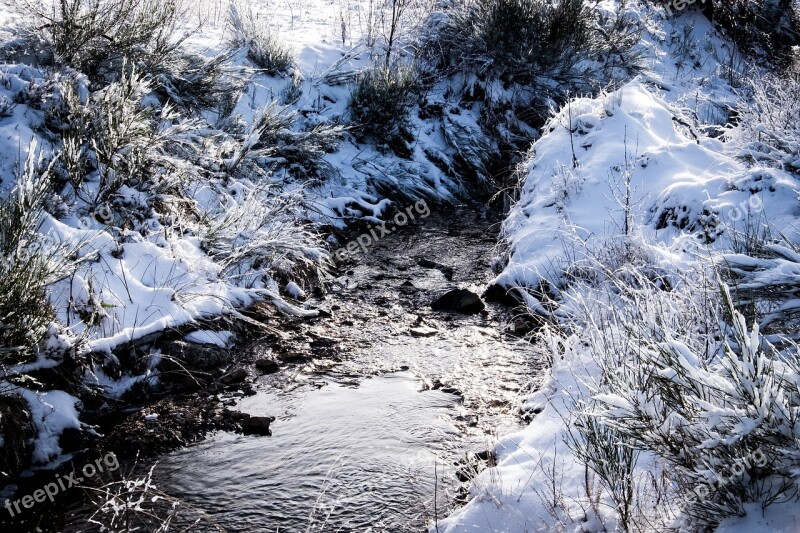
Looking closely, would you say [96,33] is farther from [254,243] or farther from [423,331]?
[423,331]

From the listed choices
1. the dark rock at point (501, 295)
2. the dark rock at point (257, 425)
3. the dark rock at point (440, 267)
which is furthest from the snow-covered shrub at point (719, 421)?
the dark rock at point (440, 267)

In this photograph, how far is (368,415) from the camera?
401 centimetres

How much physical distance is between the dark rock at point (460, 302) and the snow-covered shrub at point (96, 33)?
381cm

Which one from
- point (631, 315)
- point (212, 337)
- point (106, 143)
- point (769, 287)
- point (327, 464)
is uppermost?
point (106, 143)

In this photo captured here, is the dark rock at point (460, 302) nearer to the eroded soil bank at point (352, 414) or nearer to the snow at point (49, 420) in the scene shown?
the eroded soil bank at point (352, 414)

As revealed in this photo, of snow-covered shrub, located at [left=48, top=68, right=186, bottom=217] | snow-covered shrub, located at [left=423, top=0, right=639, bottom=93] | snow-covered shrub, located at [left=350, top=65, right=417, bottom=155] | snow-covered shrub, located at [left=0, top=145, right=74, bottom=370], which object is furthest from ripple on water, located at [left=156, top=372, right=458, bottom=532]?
snow-covered shrub, located at [left=423, top=0, right=639, bottom=93]

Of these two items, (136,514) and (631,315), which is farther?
(631,315)

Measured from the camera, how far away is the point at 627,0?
1202 centimetres

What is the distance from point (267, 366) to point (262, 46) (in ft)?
19.6

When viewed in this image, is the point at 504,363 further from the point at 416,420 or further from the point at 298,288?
the point at 298,288

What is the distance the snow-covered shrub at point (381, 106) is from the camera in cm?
897

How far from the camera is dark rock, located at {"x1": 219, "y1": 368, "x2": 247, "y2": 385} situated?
4461 millimetres

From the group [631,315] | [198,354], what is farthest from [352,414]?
[631,315]

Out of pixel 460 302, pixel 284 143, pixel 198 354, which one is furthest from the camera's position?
pixel 284 143
